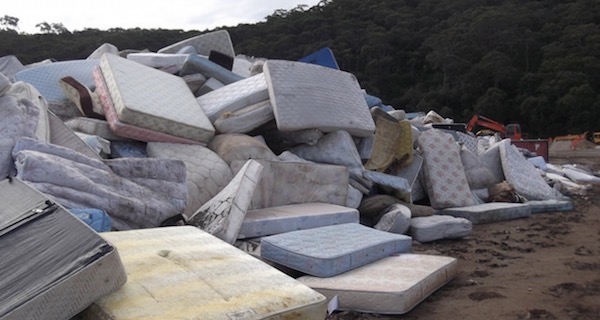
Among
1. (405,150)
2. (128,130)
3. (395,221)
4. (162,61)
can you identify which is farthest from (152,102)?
(405,150)

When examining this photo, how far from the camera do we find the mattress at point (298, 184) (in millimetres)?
3469

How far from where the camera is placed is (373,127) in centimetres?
445

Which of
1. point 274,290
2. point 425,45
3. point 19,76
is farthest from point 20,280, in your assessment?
point 425,45

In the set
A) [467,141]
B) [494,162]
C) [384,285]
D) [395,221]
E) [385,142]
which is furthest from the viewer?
[467,141]

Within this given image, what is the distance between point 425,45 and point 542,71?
7063 mm

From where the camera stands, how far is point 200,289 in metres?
1.36

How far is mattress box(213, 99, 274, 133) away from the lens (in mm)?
3979

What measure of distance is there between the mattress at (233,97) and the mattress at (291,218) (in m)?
1.05

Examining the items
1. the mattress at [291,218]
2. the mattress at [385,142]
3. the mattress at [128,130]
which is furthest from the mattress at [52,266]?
the mattress at [385,142]

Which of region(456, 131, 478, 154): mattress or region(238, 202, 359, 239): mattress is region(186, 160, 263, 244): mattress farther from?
region(456, 131, 478, 154): mattress

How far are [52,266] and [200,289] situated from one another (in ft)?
1.22

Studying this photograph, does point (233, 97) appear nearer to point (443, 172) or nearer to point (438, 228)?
point (438, 228)

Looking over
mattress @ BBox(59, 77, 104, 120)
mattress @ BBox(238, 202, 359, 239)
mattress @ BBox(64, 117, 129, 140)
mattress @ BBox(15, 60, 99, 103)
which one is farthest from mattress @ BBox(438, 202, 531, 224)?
mattress @ BBox(15, 60, 99, 103)

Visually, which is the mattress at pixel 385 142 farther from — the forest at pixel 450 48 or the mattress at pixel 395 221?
the forest at pixel 450 48
